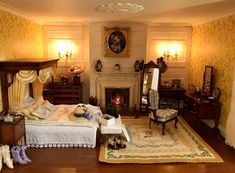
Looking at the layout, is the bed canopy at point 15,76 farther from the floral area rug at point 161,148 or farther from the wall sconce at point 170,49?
the wall sconce at point 170,49

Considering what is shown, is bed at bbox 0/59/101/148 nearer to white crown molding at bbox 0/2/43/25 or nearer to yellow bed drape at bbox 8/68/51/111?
yellow bed drape at bbox 8/68/51/111

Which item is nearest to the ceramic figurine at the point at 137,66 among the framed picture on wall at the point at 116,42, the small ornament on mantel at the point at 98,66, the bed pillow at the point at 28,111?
the framed picture on wall at the point at 116,42

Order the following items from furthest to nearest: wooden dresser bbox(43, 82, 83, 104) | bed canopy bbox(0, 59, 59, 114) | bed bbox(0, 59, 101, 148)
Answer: wooden dresser bbox(43, 82, 83, 104)
bed bbox(0, 59, 101, 148)
bed canopy bbox(0, 59, 59, 114)

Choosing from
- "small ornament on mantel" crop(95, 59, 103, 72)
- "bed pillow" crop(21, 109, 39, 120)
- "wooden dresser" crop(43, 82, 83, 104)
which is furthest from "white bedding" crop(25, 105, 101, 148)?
"small ornament on mantel" crop(95, 59, 103, 72)

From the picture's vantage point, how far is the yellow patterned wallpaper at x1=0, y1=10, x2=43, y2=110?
451 centimetres

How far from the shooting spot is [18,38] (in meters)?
5.22

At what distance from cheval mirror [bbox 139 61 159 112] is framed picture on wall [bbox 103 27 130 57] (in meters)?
0.78

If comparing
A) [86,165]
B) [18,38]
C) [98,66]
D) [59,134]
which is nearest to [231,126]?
[86,165]

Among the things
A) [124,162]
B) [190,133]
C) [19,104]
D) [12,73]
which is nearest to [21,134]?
[19,104]

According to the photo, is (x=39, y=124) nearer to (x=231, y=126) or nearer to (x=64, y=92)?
(x=64, y=92)

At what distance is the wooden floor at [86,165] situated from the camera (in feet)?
12.1

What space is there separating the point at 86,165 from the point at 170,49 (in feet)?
15.9

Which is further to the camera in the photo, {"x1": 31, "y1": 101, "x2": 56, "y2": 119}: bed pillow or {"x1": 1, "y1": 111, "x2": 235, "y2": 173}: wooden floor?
{"x1": 31, "y1": 101, "x2": 56, "y2": 119}: bed pillow

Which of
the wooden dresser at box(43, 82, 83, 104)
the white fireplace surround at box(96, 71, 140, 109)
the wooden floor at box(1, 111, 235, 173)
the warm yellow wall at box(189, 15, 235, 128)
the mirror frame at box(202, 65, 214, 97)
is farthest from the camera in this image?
the white fireplace surround at box(96, 71, 140, 109)
